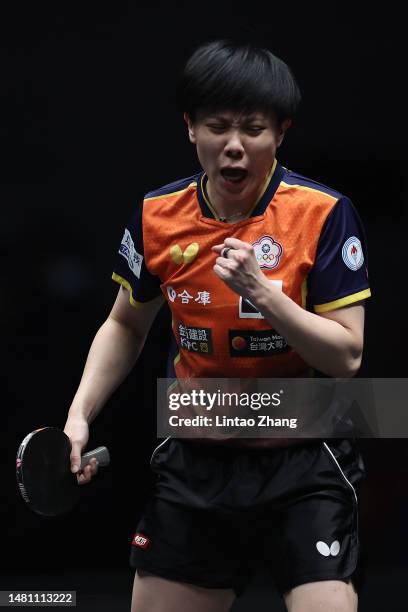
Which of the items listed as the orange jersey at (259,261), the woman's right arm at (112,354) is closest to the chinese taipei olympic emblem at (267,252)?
the orange jersey at (259,261)

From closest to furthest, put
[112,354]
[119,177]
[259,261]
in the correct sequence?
[259,261], [112,354], [119,177]

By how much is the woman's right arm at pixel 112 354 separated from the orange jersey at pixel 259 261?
0.60ft

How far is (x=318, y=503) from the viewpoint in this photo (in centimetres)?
336

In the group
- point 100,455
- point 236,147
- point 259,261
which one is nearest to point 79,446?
point 100,455

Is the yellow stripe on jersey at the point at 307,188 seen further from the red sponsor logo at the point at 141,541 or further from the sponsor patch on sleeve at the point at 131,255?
the red sponsor logo at the point at 141,541

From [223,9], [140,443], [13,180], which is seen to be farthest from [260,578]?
[223,9]

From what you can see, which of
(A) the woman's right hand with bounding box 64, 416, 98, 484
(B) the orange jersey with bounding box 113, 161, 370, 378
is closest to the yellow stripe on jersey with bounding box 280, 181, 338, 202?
(B) the orange jersey with bounding box 113, 161, 370, 378

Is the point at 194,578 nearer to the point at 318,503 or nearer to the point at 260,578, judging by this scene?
the point at 318,503

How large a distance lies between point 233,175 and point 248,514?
879 mm

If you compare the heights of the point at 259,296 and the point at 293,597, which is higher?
the point at 259,296

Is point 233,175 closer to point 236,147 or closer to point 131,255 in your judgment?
point 236,147

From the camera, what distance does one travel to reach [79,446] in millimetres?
3455

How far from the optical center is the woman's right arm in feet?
11.8

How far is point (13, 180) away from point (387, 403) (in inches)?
66.1
